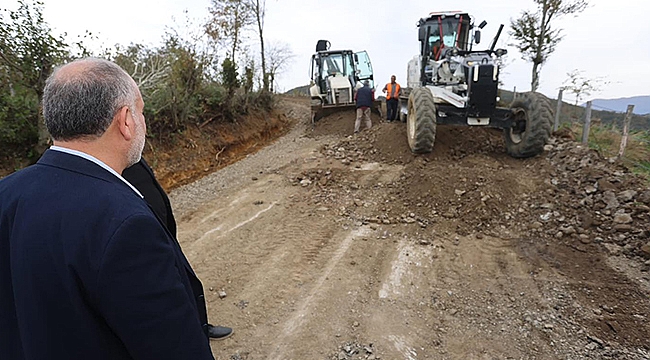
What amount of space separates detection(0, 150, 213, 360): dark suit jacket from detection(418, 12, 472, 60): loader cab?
7856 mm

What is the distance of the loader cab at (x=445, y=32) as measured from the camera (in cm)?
788

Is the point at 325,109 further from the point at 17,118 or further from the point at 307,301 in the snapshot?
the point at 307,301

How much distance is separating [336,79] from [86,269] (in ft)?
38.3

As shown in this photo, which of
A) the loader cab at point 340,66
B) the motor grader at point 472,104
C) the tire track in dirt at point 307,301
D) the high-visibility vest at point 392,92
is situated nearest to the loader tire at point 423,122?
the motor grader at point 472,104

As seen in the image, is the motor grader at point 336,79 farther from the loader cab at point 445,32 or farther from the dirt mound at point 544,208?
the dirt mound at point 544,208

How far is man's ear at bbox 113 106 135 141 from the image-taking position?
1129 millimetres

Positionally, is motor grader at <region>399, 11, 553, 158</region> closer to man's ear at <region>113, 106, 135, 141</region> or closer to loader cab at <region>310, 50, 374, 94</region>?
loader cab at <region>310, 50, 374, 94</region>

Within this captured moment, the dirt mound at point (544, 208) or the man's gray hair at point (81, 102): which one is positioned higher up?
the man's gray hair at point (81, 102)

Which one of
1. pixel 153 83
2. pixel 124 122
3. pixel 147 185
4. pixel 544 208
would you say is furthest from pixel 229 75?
pixel 124 122

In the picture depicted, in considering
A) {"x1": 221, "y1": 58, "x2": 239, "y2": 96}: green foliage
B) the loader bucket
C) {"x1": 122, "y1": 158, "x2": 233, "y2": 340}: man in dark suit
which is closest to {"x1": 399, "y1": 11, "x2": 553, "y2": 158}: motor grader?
the loader bucket

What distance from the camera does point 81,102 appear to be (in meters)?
1.06

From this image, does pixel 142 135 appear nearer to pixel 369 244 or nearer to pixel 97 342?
pixel 97 342

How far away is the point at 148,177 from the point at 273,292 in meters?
1.80

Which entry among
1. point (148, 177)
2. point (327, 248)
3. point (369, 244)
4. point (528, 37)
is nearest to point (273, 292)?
point (327, 248)
